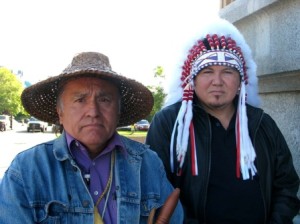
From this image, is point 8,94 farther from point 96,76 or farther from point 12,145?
point 96,76

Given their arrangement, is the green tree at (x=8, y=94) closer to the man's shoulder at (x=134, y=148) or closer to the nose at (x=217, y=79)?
the nose at (x=217, y=79)

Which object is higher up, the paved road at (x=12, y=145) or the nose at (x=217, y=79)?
the nose at (x=217, y=79)

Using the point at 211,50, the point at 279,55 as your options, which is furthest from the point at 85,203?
the point at 279,55

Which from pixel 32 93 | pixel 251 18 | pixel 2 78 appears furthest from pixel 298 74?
pixel 2 78

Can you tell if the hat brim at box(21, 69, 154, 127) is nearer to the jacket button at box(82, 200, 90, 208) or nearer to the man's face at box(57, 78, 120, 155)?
the man's face at box(57, 78, 120, 155)

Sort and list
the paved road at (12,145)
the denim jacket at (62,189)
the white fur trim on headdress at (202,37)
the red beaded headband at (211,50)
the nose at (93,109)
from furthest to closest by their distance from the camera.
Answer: the paved road at (12,145) → the white fur trim on headdress at (202,37) → the red beaded headband at (211,50) → the nose at (93,109) → the denim jacket at (62,189)

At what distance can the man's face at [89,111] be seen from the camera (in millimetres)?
2137

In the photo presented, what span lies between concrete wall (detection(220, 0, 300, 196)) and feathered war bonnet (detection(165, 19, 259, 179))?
1.59ft

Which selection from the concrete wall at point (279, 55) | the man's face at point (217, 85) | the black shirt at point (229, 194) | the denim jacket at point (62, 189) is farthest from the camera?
the concrete wall at point (279, 55)

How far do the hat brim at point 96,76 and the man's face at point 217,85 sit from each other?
43cm

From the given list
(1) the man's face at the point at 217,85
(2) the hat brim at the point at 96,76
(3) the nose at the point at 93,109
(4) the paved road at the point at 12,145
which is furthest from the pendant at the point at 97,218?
(4) the paved road at the point at 12,145

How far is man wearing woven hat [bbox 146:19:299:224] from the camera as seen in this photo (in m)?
2.74

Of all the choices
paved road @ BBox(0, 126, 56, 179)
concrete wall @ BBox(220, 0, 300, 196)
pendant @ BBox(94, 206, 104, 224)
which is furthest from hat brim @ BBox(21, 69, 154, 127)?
paved road @ BBox(0, 126, 56, 179)

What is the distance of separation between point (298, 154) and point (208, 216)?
114cm
